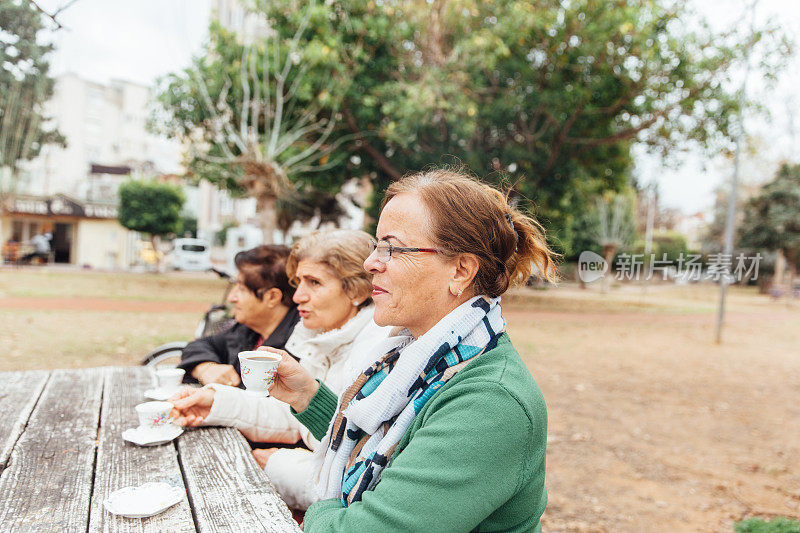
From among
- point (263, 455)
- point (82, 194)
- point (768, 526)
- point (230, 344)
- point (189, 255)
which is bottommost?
point (189, 255)

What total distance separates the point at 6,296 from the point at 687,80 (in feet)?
49.9

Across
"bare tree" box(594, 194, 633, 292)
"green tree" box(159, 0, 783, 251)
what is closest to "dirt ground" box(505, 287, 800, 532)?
"green tree" box(159, 0, 783, 251)

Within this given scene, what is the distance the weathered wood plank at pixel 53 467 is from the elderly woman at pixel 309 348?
36cm

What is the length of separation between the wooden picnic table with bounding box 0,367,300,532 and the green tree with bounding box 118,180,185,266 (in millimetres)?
25225

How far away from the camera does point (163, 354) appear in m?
4.32

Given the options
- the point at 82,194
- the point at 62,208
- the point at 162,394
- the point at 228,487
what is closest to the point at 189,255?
the point at 62,208

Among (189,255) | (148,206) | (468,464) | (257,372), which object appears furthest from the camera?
(189,255)

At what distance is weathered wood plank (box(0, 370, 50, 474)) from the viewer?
185 cm

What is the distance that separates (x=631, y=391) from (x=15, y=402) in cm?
640

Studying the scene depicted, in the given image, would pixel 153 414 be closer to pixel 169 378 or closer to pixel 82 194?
pixel 169 378

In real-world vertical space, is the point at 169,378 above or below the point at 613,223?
below

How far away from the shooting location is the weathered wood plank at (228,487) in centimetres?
135

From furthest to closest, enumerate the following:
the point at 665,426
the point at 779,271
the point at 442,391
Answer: the point at 779,271, the point at 665,426, the point at 442,391

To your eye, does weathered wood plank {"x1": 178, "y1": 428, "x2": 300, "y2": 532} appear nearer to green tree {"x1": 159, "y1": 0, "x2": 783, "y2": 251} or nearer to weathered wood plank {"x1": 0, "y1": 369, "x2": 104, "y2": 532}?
weathered wood plank {"x1": 0, "y1": 369, "x2": 104, "y2": 532}
